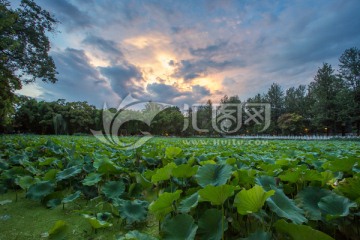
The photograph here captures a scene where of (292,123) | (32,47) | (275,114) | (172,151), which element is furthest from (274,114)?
(172,151)

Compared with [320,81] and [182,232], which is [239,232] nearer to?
[182,232]

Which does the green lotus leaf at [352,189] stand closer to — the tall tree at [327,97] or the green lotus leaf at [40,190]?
the green lotus leaf at [40,190]

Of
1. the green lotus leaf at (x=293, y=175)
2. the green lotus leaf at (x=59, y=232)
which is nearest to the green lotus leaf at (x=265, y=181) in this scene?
the green lotus leaf at (x=293, y=175)

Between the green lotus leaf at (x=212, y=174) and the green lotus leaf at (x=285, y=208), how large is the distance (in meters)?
0.32

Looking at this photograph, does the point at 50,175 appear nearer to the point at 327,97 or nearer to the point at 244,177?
the point at 244,177

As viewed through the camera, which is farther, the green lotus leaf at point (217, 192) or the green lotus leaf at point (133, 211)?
the green lotus leaf at point (133, 211)

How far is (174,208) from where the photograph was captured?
144 cm

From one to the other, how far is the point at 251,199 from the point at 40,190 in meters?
2.25

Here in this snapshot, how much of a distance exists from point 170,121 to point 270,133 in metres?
23.1

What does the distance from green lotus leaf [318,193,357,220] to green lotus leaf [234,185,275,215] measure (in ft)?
1.24

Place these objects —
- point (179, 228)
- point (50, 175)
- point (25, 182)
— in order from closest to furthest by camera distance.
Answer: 1. point (179, 228)
2. point (25, 182)
3. point (50, 175)

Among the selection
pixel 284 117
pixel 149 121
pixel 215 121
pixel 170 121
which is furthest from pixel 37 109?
pixel 284 117

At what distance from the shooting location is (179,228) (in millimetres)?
1210

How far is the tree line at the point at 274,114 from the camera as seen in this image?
118 ft
